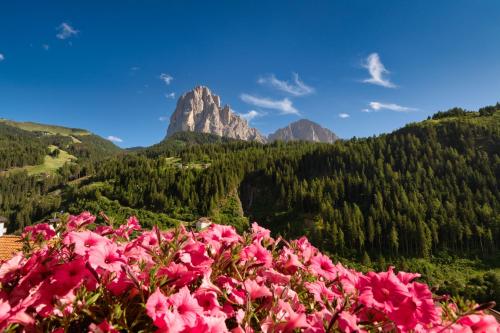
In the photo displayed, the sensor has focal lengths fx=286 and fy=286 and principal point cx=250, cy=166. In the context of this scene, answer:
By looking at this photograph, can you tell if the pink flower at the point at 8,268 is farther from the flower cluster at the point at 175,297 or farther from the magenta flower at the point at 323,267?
the magenta flower at the point at 323,267

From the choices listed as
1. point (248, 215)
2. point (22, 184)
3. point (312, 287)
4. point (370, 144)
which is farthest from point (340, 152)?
point (22, 184)

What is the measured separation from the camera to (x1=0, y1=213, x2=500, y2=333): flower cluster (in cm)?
154

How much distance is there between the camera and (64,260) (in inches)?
76.4

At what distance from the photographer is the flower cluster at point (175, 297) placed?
5.06 ft

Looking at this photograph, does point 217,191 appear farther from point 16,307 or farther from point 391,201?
point 16,307

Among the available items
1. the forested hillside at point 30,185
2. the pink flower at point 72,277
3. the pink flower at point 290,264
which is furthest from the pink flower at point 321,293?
the forested hillside at point 30,185

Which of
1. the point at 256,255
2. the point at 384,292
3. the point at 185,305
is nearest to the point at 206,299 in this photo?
the point at 185,305

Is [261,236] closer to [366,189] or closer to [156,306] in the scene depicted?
[156,306]

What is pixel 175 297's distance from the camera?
1589 mm

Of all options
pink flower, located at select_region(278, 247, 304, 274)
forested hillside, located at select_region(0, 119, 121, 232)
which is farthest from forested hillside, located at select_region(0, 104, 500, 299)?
pink flower, located at select_region(278, 247, 304, 274)

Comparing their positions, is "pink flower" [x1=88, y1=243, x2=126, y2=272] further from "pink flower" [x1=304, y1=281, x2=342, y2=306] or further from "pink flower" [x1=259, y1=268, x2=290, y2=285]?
"pink flower" [x1=304, y1=281, x2=342, y2=306]

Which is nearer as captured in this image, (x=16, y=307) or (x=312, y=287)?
(x=16, y=307)

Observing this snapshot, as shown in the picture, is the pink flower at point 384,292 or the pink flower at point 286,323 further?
the pink flower at point 384,292

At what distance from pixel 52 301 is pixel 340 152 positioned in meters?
138
